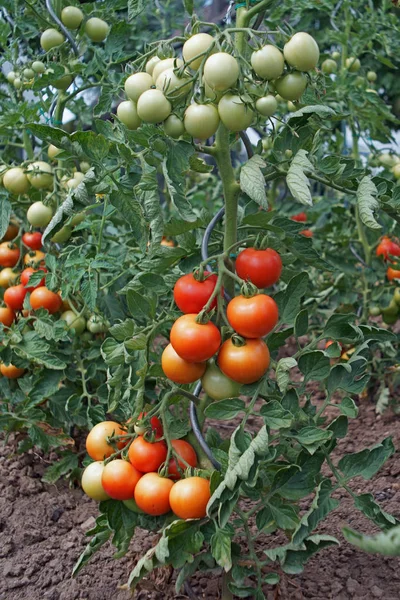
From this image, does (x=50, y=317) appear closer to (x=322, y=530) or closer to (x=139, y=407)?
(x=139, y=407)

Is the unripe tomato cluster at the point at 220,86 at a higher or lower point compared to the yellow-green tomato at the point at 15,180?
higher

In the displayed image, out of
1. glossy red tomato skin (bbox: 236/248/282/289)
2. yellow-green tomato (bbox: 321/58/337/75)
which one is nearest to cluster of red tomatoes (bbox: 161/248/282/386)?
glossy red tomato skin (bbox: 236/248/282/289)

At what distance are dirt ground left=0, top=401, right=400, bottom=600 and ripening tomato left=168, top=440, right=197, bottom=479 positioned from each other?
26 centimetres

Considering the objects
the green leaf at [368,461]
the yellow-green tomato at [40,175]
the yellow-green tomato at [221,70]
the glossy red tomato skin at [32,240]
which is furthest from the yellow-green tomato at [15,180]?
the green leaf at [368,461]

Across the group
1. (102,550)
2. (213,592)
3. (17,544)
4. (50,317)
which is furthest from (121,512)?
(50,317)

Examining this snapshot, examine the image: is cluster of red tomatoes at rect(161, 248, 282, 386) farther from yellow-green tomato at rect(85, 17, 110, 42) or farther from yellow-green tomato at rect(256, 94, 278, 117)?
yellow-green tomato at rect(85, 17, 110, 42)

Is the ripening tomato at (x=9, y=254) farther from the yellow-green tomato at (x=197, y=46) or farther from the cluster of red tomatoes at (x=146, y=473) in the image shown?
the yellow-green tomato at (x=197, y=46)

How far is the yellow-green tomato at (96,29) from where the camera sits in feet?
5.24

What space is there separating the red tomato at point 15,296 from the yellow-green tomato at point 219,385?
2.59ft

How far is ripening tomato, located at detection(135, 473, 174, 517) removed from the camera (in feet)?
3.20

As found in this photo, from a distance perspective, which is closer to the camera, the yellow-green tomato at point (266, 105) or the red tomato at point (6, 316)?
the yellow-green tomato at point (266, 105)

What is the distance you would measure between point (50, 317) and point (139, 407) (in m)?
0.58

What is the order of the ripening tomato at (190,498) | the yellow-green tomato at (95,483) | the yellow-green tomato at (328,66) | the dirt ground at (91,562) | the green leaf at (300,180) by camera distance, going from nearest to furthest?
the green leaf at (300,180) → the ripening tomato at (190,498) → the yellow-green tomato at (95,483) → the dirt ground at (91,562) → the yellow-green tomato at (328,66)

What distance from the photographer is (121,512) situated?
→ 1.07 metres
